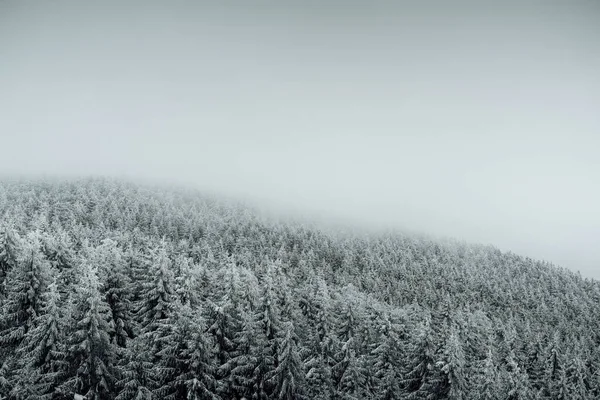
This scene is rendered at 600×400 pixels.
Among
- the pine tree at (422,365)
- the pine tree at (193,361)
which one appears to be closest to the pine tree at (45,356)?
the pine tree at (193,361)

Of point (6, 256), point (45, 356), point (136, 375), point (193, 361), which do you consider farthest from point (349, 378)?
point (6, 256)

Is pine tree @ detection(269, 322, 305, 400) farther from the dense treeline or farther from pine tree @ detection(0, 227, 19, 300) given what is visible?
pine tree @ detection(0, 227, 19, 300)

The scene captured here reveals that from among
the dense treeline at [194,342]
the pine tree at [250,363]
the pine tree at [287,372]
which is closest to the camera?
the dense treeline at [194,342]

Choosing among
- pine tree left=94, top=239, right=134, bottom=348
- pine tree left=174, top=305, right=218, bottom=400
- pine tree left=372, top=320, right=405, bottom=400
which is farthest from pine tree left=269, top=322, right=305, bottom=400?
pine tree left=94, top=239, right=134, bottom=348

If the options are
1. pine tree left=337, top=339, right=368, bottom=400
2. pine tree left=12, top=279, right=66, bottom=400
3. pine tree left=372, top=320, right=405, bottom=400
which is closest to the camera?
pine tree left=12, top=279, right=66, bottom=400

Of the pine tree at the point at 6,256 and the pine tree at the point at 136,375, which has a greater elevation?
the pine tree at the point at 6,256

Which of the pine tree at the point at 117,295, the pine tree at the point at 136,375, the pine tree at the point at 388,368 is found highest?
the pine tree at the point at 117,295

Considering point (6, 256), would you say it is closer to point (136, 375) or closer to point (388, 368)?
point (136, 375)

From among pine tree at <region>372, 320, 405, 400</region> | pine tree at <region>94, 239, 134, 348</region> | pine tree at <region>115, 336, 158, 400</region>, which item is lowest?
pine tree at <region>372, 320, 405, 400</region>

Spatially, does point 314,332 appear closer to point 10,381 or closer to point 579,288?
point 10,381

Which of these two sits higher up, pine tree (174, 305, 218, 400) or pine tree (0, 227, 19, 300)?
pine tree (0, 227, 19, 300)

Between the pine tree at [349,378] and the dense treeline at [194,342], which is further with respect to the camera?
the pine tree at [349,378]

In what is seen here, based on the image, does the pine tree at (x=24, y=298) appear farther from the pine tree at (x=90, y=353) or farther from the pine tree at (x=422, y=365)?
the pine tree at (x=422, y=365)

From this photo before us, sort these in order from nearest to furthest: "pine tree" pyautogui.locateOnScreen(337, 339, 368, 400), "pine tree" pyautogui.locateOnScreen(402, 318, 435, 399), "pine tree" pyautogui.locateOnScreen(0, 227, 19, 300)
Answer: "pine tree" pyautogui.locateOnScreen(0, 227, 19, 300)
"pine tree" pyautogui.locateOnScreen(402, 318, 435, 399)
"pine tree" pyautogui.locateOnScreen(337, 339, 368, 400)
